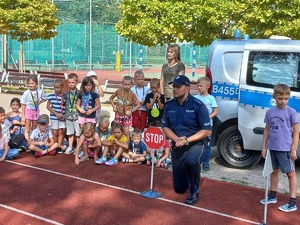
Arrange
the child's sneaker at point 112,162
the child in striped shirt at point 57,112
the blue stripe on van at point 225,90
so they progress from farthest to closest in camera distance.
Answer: the child in striped shirt at point 57,112, the child's sneaker at point 112,162, the blue stripe on van at point 225,90

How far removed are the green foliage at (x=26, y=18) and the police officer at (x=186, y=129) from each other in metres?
15.8

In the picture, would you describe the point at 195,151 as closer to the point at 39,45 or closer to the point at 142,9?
the point at 142,9

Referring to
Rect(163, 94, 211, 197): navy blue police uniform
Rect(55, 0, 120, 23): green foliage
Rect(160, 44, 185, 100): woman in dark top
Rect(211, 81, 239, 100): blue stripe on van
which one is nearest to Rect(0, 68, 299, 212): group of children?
Rect(160, 44, 185, 100): woman in dark top

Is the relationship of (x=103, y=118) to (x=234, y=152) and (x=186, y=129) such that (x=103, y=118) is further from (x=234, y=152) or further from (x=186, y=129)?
(x=186, y=129)

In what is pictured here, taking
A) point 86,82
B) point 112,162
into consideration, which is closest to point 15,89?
point 86,82

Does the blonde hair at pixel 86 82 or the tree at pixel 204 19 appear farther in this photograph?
the tree at pixel 204 19

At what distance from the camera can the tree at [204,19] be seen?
1136 centimetres

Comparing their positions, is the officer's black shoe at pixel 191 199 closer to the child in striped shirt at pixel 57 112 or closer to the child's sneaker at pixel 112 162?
the child's sneaker at pixel 112 162

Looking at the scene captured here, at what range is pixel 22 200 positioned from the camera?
5926 mm

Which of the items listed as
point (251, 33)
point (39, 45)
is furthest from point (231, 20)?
point (39, 45)

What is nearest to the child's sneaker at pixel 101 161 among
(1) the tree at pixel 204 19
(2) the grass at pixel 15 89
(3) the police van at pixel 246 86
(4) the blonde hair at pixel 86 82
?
(4) the blonde hair at pixel 86 82

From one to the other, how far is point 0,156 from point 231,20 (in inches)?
321

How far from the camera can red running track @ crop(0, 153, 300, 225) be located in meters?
5.36

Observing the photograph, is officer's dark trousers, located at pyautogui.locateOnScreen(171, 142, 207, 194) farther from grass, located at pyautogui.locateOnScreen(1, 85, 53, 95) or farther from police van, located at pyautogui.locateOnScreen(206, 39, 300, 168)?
grass, located at pyautogui.locateOnScreen(1, 85, 53, 95)
